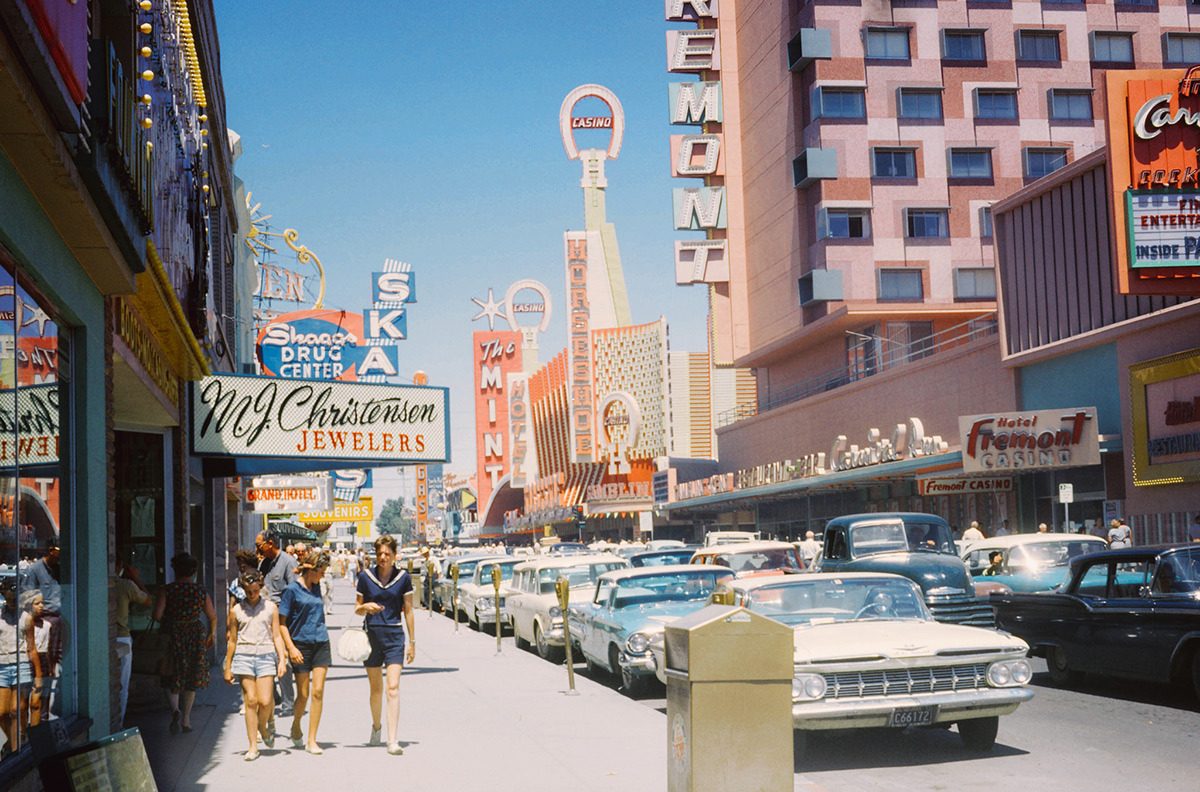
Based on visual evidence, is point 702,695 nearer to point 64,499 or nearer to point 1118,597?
point 64,499

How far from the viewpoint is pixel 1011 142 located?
173ft

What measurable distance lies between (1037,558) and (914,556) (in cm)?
236

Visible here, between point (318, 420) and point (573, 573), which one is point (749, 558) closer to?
point (573, 573)

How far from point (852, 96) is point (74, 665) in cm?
4751

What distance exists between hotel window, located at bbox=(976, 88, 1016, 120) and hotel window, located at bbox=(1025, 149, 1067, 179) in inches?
61.5

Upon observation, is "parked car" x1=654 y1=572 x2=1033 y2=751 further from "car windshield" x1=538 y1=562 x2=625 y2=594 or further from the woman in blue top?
"car windshield" x1=538 y1=562 x2=625 y2=594

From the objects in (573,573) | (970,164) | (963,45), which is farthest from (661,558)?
Result: (963,45)

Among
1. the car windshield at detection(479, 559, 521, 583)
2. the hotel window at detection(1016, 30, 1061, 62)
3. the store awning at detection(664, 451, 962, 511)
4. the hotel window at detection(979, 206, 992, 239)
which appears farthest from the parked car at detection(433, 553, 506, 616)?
the hotel window at detection(1016, 30, 1061, 62)

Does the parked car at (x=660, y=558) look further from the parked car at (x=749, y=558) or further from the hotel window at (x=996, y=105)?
the hotel window at (x=996, y=105)

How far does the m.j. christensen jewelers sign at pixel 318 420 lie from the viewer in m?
17.7

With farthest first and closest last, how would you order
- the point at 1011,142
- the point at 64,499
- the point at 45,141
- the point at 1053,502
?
1. the point at 1011,142
2. the point at 1053,502
3. the point at 64,499
4. the point at 45,141

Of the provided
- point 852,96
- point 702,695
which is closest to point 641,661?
point 702,695

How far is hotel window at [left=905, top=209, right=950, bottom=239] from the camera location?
53.0 metres

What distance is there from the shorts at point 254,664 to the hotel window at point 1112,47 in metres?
48.5
